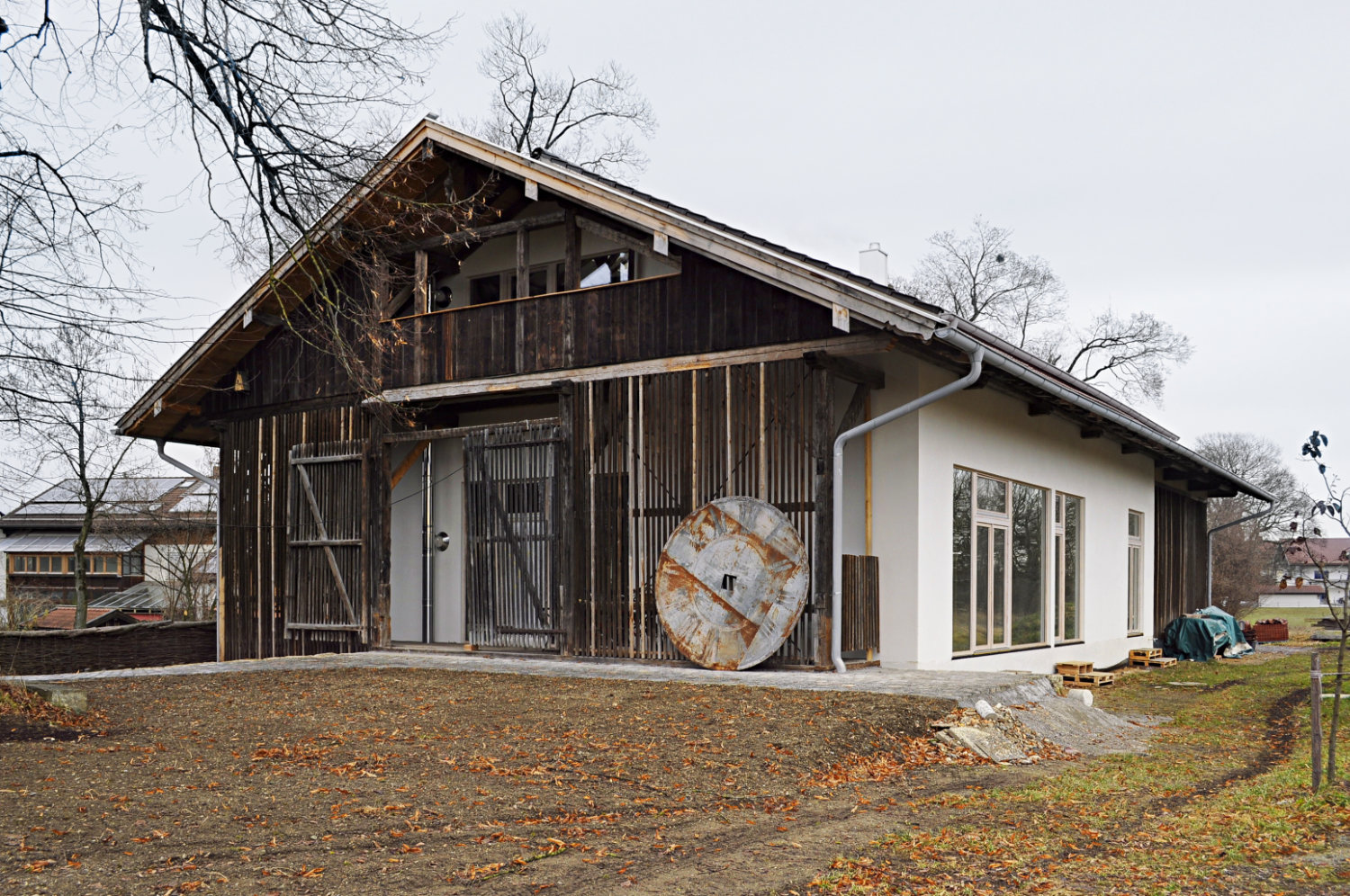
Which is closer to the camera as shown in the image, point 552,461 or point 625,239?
point 625,239

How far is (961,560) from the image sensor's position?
41.1 feet

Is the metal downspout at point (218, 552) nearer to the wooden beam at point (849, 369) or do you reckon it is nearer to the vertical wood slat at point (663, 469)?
the vertical wood slat at point (663, 469)

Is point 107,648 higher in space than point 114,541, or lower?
lower

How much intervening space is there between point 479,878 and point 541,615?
26.8ft

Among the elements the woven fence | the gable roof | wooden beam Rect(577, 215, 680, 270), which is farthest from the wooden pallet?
Answer: the woven fence

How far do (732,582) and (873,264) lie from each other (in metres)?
5.36

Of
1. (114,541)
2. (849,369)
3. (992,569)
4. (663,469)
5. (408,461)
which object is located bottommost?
(114,541)

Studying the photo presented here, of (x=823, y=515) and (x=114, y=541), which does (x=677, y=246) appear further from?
(x=114, y=541)

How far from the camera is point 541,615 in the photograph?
12.8 m

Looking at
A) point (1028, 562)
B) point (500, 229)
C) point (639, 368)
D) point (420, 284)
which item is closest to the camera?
point (639, 368)

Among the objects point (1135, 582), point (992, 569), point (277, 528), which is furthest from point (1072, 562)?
point (277, 528)

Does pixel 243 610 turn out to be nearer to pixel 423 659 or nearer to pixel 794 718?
pixel 423 659

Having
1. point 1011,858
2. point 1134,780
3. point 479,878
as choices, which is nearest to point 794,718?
point 1134,780

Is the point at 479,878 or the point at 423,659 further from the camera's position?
the point at 423,659
